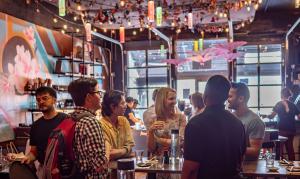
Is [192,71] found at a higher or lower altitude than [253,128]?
higher

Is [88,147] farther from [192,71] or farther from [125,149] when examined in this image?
[192,71]

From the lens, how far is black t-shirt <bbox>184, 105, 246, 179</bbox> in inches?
91.0

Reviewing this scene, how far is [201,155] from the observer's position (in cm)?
231

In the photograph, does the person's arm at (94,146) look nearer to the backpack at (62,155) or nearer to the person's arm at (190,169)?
the backpack at (62,155)

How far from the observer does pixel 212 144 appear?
232cm

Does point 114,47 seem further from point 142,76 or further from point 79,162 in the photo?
point 79,162

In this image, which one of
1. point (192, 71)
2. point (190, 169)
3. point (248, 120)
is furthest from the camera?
point (192, 71)

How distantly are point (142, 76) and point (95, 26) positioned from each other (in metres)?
2.08

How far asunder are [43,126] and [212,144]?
1.84 metres

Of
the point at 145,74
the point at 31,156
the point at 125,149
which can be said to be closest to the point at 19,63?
the point at 31,156

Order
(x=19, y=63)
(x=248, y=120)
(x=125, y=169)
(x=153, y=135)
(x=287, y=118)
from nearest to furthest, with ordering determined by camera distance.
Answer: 1. (x=125, y=169)
2. (x=248, y=120)
3. (x=153, y=135)
4. (x=19, y=63)
5. (x=287, y=118)

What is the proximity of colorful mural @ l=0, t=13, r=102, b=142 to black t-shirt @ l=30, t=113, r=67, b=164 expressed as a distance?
267 centimetres

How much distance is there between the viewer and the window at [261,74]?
1040 centimetres

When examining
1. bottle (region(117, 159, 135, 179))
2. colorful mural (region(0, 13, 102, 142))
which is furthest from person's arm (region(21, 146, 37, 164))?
colorful mural (region(0, 13, 102, 142))
